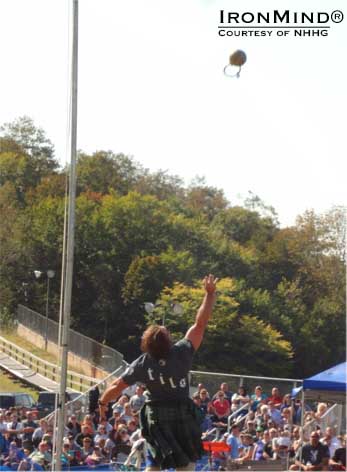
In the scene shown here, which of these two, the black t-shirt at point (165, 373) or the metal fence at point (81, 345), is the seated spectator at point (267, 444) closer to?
the black t-shirt at point (165, 373)

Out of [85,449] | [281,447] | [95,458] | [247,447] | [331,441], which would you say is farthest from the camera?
[85,449]

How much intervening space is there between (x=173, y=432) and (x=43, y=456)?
8073 millimetres

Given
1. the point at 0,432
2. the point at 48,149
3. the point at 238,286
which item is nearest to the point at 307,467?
the point at 0,432

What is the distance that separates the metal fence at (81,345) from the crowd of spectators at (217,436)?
13785 mm

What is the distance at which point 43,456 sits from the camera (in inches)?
498

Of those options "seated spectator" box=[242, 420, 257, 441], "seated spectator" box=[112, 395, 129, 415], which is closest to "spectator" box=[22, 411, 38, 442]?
"seated spectator" box=[112, 395, 129, 415]

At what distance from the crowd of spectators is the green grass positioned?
19.0m

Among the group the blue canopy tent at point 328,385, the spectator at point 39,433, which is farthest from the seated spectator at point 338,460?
the spectator at point 39,433

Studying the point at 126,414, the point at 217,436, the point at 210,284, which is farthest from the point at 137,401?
the point at 210,284

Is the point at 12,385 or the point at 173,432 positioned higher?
the point at 173,432

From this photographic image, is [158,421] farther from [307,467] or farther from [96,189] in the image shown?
[96,189]

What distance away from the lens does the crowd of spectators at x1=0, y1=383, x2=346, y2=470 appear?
463 inches

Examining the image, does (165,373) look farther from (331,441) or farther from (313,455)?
(331,441)

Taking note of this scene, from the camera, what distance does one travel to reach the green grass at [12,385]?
34.5m
